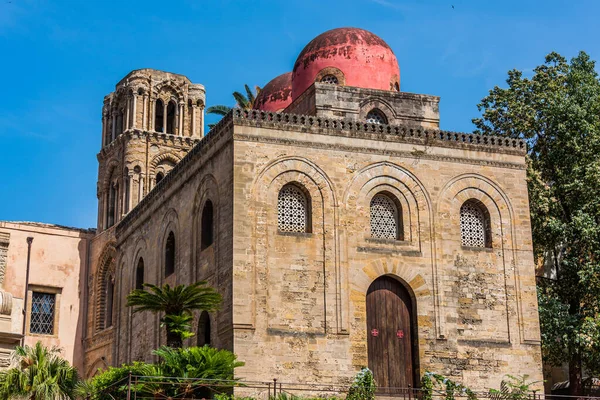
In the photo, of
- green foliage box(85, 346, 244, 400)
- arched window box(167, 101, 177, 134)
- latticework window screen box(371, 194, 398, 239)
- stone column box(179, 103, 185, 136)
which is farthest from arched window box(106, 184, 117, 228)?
green foliage box(85, 346, 244, 400)

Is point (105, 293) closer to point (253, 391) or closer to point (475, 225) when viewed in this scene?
point (253, 391)

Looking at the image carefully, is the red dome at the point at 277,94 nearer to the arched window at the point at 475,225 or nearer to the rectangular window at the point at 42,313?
the arched window at the point at 475,225

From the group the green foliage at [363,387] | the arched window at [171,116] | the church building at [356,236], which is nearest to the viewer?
the green foliage at [363,387]

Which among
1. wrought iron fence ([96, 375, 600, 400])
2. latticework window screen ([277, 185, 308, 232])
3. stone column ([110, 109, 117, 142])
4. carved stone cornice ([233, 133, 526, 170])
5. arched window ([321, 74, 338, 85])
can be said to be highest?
stone column ([110, 109, 117, 142])

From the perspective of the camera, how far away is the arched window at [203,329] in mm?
25109

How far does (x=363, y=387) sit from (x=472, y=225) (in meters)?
5.90

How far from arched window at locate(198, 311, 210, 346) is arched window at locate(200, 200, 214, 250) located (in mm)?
1827

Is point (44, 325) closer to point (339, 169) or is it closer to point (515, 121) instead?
point (339, 169)

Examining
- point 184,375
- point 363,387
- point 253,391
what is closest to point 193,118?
point 253,391

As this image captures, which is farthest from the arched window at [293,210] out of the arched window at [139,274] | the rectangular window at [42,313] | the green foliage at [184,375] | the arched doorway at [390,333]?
the rectangular window at [42,313]

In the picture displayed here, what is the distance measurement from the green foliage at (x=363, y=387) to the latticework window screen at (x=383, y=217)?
3.80m

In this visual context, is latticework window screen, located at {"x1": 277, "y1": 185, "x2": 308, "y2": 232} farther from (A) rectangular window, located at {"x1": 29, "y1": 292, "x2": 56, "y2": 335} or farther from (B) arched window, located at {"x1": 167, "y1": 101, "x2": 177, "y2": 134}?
(B) arched window, located at {"x1": 167, "y1": 101, "x2": 177, "y2": 134}

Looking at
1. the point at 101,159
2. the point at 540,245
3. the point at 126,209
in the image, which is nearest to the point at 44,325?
the point at 126,209

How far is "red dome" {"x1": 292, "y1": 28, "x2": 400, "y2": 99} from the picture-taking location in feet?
92.3
